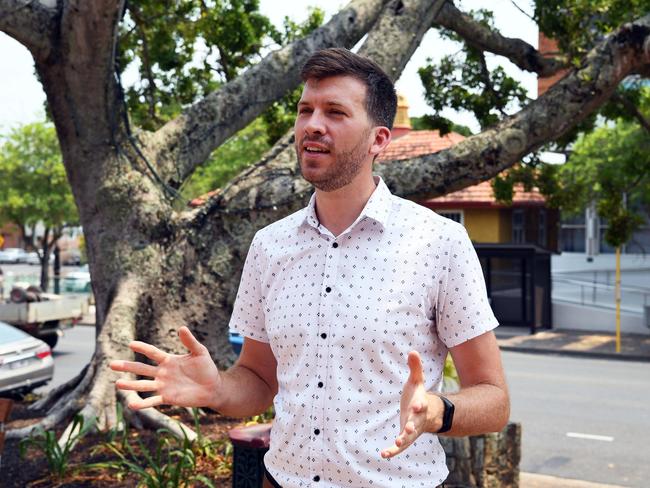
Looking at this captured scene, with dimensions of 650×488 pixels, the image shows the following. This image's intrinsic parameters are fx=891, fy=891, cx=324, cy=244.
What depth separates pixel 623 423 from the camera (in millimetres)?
11445

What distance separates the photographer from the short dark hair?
2.40 meters

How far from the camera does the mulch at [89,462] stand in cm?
565

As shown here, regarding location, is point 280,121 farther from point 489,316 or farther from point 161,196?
point 489,316

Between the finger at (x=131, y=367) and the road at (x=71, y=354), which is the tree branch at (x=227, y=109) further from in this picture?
the road at (x=71, y=354)

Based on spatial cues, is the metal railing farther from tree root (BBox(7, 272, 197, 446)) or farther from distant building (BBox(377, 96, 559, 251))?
tree root (BBox(7, 272, 197, 446))

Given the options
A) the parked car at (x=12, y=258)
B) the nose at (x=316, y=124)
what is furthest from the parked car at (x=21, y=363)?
the parked car at (x=12, y=258)

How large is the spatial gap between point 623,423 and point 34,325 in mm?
12076

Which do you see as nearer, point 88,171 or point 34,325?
point 88,171

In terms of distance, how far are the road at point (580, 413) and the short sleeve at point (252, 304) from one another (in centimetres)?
666

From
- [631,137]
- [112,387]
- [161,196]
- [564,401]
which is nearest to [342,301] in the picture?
[112,387]

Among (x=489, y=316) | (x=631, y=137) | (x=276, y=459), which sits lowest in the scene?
(x=276, y=459)

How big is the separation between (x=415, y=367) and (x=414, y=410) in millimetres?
97

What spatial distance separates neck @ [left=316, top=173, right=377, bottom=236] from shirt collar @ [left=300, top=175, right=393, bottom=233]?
29 mm

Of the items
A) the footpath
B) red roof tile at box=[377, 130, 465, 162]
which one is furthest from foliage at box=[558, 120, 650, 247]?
red roof tile at box=[377, 130, 465, 162]
